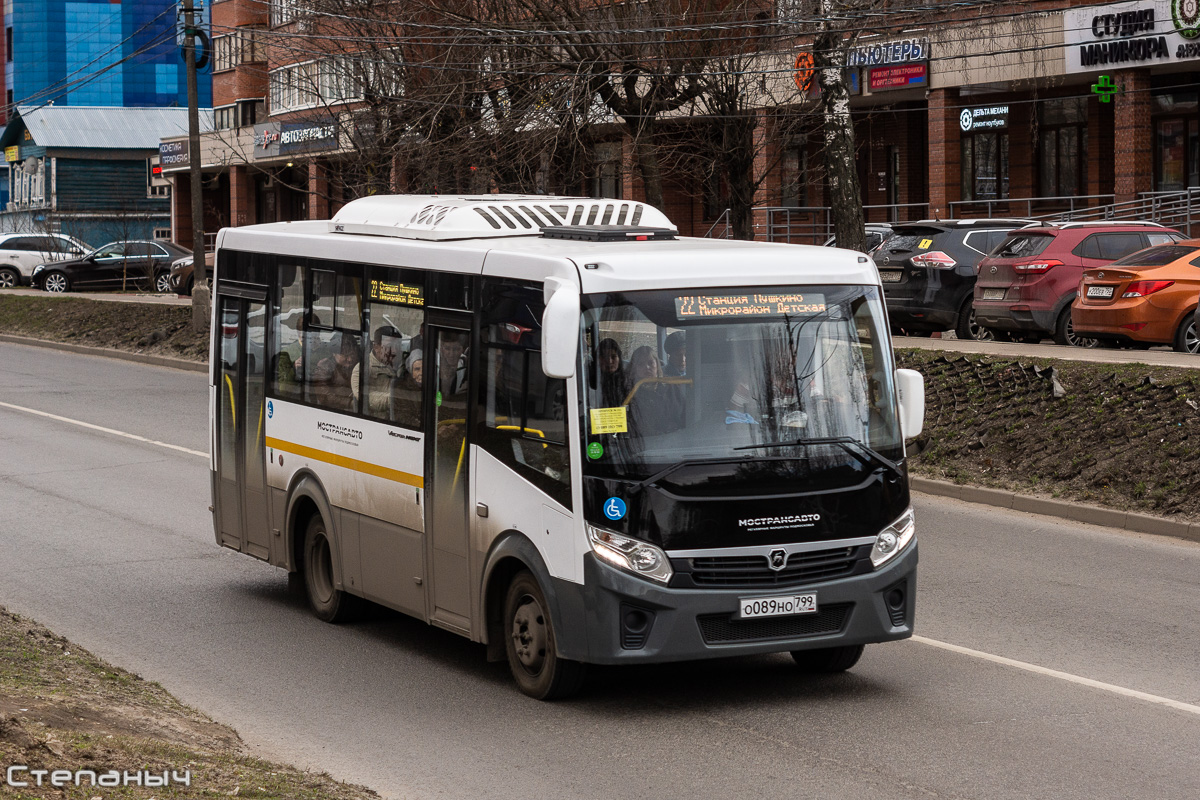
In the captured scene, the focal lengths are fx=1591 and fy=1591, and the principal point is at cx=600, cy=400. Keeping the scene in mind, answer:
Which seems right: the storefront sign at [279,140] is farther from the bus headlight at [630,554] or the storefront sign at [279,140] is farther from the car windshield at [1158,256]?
the bus headlight at [630,554]

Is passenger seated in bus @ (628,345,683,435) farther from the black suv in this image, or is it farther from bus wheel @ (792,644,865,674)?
the black suv

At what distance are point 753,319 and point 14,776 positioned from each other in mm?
3904

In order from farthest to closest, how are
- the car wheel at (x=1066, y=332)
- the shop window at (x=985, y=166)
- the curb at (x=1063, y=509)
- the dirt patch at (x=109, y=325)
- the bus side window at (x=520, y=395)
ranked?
the shop window at (x=985, y=166), the dirt patch at (x=109, y=325), the car wheel at (x=1066, y=332), the curb at (x=1063, y=509), the bus side window at (x=520, y=395)

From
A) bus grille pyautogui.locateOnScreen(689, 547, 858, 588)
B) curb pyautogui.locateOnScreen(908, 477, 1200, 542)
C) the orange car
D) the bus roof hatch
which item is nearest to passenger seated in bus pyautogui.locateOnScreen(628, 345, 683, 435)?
bus grille pyautogui.locateOnScreen(689, 547, 858, 588)

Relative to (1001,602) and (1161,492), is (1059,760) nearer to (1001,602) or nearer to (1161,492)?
(1001,602)

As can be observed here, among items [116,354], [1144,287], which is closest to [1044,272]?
[1144,287]

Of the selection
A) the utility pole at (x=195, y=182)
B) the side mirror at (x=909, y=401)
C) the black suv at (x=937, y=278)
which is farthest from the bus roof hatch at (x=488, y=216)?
the utility pole at (x=195, y=182)

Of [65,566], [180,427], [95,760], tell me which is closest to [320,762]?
[95,760]

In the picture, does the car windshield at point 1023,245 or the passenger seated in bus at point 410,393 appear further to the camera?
the car windshield at point 1023,245

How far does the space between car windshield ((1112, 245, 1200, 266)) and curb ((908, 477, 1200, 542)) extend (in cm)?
595

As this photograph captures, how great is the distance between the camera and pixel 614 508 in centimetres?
722

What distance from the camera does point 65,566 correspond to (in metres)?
11.6

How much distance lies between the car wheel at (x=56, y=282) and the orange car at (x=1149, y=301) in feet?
122

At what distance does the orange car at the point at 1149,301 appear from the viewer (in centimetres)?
1898
